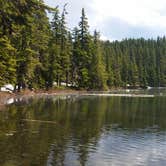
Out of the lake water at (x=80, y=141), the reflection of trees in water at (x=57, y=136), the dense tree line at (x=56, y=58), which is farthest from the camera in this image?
the dense tree line at (x=56, y=58)

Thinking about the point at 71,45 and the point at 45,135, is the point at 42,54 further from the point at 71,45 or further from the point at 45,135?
the point at 45,135

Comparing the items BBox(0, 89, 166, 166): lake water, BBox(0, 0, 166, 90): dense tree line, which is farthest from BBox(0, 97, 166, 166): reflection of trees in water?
BBox(0, 0, 166, 90): dense tree line

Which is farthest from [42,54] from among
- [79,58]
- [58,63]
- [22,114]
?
[22,114]

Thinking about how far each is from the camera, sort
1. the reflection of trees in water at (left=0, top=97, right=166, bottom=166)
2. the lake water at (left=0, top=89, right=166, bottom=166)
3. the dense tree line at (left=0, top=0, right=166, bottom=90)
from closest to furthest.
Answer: the lake water at (left=0, top=89, right=166, bottom=166) < the reflection of trees in water at (left=0, top=97, right=166, bottom=166) < the dense tree line at (left=0, top=0, right=166, bottom=90)

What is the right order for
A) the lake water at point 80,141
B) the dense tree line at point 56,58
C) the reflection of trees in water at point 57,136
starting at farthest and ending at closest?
1. the dense tree line at point 56,58
2. the reflection of trees in water at point 57,136
3. the lake water at point 80,141

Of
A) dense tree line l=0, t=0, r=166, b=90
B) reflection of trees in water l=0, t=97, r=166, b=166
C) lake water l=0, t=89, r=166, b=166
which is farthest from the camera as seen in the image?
dense tree line l=0, t=0, r=166, b=90

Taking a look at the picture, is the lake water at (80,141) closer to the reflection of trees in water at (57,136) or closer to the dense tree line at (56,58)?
the reflection of trees in water at (57,136)

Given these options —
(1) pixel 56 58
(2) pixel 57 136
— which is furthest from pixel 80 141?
(1) pixel 56 58

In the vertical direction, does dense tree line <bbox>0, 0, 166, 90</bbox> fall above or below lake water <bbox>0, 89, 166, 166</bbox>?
above

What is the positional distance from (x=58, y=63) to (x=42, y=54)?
6081 millimetres

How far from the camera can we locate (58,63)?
3556 inches

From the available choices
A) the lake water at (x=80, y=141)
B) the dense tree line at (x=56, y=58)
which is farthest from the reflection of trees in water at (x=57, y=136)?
the dense tree line at (x=56, y=58)

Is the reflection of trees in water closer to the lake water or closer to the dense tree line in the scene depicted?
the lake water

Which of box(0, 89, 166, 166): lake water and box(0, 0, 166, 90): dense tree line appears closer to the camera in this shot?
box(0, 89, 166, 166): lake water
